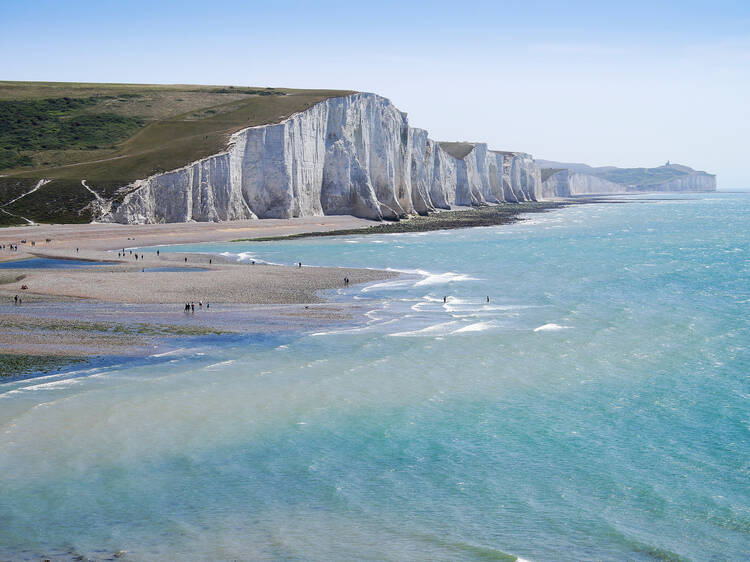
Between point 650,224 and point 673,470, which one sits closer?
point 673,470

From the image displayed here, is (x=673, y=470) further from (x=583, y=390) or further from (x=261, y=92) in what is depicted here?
(x=261, y=92)

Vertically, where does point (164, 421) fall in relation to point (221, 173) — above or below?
below

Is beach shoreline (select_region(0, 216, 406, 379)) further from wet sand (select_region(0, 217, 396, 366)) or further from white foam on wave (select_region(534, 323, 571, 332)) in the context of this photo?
white foam on wave (select_region(534, 323, 571, 332))

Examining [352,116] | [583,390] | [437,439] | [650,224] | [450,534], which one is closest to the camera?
[450,534]

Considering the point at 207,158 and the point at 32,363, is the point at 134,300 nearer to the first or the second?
the point at 32,363

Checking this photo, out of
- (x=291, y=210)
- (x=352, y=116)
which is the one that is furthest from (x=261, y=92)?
(x=291, y=210)

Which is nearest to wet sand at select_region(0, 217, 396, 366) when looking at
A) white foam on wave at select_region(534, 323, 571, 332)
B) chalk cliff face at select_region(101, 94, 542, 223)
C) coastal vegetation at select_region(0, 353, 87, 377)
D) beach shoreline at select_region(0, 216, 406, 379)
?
beach shoreline at select_region(0, 216, 406, 379)

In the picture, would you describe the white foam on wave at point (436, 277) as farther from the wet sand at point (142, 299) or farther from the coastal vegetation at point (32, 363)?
the coastal vegetation at point (32, 363)

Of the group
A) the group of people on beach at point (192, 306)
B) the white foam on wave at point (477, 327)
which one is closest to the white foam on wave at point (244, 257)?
the group of people on beach at point (192, 306)
